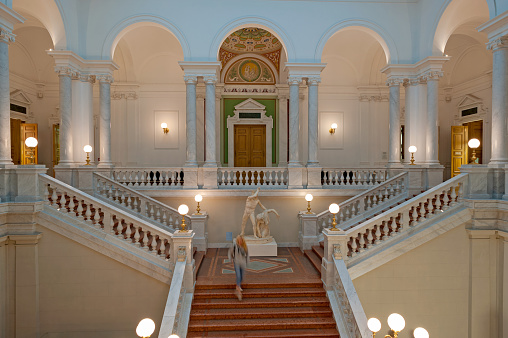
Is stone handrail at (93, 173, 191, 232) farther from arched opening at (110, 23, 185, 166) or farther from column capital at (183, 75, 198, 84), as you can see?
arched opening at (110, 23, 185, 166)

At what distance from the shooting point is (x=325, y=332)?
6812 millimetres

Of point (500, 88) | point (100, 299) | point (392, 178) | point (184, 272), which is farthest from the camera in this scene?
point (392, 178)

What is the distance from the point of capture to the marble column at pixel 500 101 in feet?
27.3

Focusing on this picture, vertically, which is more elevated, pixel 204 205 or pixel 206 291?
pixel 204 205

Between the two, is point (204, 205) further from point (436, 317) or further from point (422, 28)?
point (422, 28)

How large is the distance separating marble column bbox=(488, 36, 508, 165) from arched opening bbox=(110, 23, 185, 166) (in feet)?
38.5

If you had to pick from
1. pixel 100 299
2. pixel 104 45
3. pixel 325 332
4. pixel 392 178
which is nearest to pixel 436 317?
pixel 325 332

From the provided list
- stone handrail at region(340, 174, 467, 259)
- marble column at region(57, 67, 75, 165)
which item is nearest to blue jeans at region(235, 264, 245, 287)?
stone handrail at region(340, 174, 467, 259)

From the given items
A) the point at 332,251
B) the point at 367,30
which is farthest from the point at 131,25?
the point at 332,251

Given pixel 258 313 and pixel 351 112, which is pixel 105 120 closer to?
pixel 258 313

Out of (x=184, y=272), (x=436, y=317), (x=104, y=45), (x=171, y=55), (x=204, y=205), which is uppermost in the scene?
(x=171, y=55)

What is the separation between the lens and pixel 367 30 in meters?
11.9

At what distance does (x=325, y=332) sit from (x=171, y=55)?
13.1 meters

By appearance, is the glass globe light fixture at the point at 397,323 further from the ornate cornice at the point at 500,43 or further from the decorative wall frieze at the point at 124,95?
the decorative wall frieze at the point at 124,95
